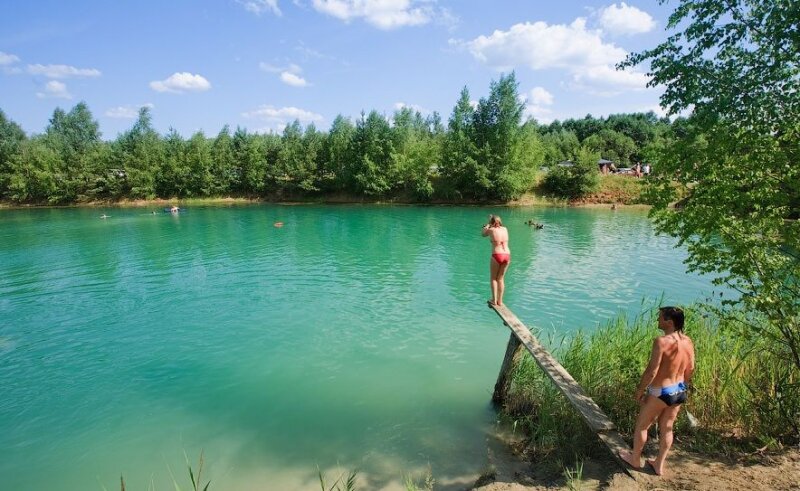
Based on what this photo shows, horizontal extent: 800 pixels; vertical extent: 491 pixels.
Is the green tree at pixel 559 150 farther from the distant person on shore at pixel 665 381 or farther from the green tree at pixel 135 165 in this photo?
the green tree at pixel 135 165

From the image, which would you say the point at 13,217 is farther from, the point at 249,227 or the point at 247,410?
the point at 247,410

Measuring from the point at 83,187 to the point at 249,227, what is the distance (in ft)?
155

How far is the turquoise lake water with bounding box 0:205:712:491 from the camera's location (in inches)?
332

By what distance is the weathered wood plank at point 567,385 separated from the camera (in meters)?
6.36

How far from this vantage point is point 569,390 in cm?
705

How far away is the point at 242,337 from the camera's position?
47.4ft

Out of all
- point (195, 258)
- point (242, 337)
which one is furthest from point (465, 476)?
point (195, 258)

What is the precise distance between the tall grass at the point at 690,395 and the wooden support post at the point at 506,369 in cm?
19

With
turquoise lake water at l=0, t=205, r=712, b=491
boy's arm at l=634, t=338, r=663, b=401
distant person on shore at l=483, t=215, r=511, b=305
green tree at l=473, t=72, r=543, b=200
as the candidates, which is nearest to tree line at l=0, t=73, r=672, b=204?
green tree at l=473, t=72, r=543, b=200

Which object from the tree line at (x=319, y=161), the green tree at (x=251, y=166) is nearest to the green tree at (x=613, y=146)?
the tree line at (x=319, y=161)

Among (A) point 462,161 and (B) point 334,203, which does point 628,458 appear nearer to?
(A) point 462,161

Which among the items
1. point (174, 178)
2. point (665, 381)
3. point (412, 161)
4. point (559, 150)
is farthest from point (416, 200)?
point (665, 381)

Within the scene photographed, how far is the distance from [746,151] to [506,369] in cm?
566

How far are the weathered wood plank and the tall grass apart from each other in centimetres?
79
